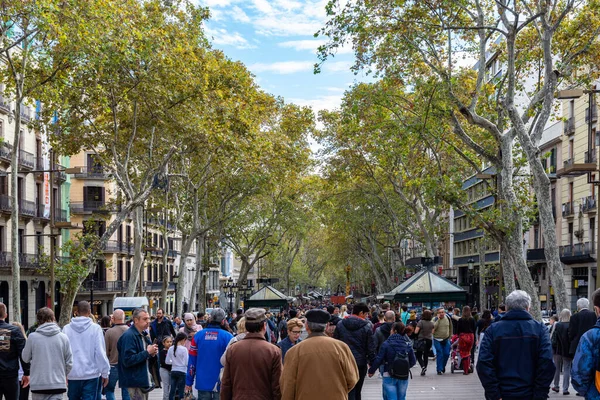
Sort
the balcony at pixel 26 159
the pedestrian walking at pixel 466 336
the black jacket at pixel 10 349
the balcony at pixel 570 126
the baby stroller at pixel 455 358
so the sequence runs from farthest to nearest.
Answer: the balcony at pixel 570 126
the balcony at pixel 26 159
the baby stroller at pixel 455 358
the pedestrian walking at pixel 466 336
the black jacket at pixel 10 349

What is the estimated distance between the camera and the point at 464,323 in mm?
20328

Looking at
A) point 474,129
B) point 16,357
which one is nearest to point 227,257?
point 474,129

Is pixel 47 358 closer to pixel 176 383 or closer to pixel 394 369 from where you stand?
pixel 176 383

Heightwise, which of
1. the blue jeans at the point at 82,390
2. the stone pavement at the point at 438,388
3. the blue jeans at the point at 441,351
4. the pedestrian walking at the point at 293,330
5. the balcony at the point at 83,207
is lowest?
the stone pavement at the point at 438,388

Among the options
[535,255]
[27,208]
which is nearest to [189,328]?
[27,208]

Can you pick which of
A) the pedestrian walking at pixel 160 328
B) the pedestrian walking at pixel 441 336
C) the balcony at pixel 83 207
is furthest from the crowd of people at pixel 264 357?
the balcony at pixel 83 207

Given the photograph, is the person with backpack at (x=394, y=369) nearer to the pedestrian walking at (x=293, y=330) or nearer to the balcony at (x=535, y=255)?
the pedestrian walking at (x=293, y=330)

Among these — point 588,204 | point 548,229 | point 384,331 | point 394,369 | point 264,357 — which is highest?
point 588,204

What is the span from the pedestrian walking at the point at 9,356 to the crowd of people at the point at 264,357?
0.04 feet

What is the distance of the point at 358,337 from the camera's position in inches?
453

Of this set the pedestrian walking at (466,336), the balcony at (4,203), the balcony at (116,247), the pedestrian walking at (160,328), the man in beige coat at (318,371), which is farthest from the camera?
the balcony at (116,247)

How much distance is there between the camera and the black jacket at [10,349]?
10.5 meters

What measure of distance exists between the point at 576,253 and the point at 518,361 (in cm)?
3788

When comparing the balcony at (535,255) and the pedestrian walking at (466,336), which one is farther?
the balcony at (535,255)
